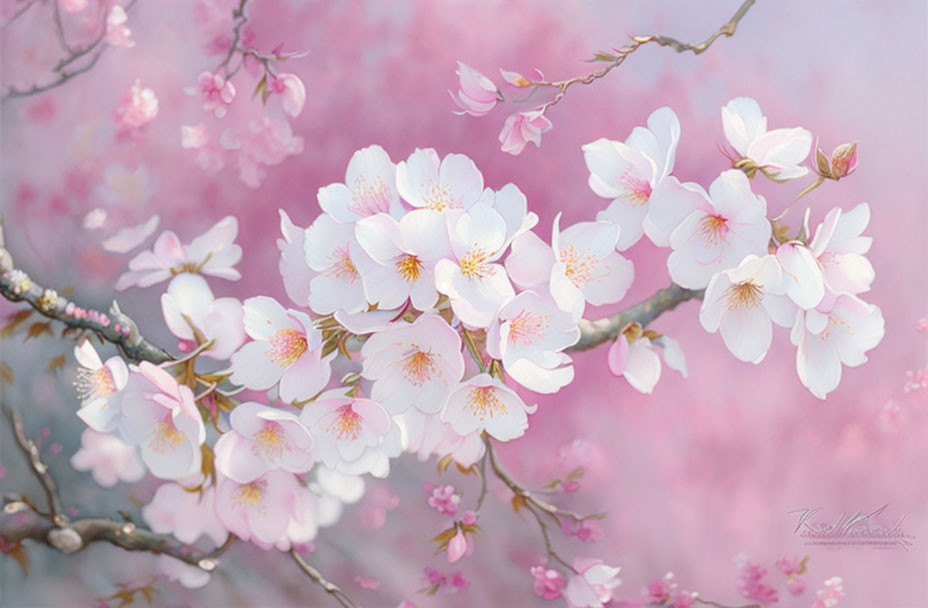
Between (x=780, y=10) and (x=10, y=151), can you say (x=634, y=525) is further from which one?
(x=10, y=151)

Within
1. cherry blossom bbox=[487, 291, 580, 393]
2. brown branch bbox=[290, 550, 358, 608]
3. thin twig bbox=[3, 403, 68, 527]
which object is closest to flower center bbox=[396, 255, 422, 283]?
cherry blossom bbox=[487, 291, 580, 393]

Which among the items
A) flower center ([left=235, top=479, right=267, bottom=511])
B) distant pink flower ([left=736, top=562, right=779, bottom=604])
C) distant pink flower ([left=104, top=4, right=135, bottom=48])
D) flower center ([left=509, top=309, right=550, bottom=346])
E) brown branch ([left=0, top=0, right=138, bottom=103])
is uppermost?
distant pink flower ([left=104, top=4, right=135, bottom=48])

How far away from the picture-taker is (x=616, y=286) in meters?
0.93

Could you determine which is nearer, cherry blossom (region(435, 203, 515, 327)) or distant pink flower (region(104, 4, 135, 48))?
cherry blossom (region(435, 203, 515, 327))

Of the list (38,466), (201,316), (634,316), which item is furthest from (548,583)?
(38,466)

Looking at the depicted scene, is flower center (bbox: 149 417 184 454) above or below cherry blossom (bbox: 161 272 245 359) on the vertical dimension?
below

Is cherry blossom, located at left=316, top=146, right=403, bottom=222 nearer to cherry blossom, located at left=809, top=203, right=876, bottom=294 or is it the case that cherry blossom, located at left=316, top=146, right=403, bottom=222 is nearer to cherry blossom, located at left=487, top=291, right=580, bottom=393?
cherry blossom, located at left=487, top=291, right=580, bottom=393

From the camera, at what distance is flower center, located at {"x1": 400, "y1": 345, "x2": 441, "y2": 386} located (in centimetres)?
88

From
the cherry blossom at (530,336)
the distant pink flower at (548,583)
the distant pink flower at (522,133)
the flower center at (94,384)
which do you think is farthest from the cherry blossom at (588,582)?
the flower center at (94,384)

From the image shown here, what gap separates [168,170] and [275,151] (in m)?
0.15

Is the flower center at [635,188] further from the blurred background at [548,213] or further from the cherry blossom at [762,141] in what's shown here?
the cherry blossom at [762,141]

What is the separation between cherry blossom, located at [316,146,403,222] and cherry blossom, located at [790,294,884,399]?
1.89 ft

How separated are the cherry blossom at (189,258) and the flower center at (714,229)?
634 millimetres

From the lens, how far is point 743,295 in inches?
35.9
